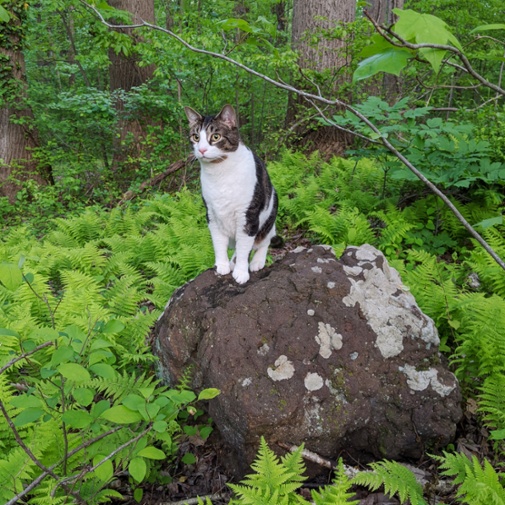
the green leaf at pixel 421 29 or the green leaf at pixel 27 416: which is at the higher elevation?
the green leaf at pixel 421 29

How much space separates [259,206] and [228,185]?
0.33 meters

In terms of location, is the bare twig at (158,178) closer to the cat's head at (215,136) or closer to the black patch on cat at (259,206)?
the black patch on cat at (259,206)

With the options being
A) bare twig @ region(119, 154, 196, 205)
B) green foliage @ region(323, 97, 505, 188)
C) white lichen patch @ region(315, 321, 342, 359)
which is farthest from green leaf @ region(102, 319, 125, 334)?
bare twig @ region(119, 154, 196, 205)

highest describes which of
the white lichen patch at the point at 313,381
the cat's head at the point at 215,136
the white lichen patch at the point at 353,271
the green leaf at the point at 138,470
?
the cat's head at the point at 215,136

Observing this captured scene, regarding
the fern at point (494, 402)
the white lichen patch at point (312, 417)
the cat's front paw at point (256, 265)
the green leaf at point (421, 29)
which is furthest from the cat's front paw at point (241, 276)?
the green leaf at point (421, 29)

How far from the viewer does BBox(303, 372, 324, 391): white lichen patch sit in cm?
256

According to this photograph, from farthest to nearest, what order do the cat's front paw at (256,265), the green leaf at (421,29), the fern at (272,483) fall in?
1. the cat's front paw at (256,265)
2. the fern at (272,483)
3. the green leaf at (421,29)

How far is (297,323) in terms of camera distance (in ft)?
9.14

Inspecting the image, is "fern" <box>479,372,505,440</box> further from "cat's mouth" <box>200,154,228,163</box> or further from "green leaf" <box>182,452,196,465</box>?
"cat's mouth" <box>200,154,228,163</box>

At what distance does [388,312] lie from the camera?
113 inches

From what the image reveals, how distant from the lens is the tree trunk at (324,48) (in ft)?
24.7

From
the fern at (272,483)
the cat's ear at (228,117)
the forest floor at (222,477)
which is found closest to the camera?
the fern at (272,483)

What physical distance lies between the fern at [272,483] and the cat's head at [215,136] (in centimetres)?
202

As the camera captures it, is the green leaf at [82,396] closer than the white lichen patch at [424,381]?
Yes
